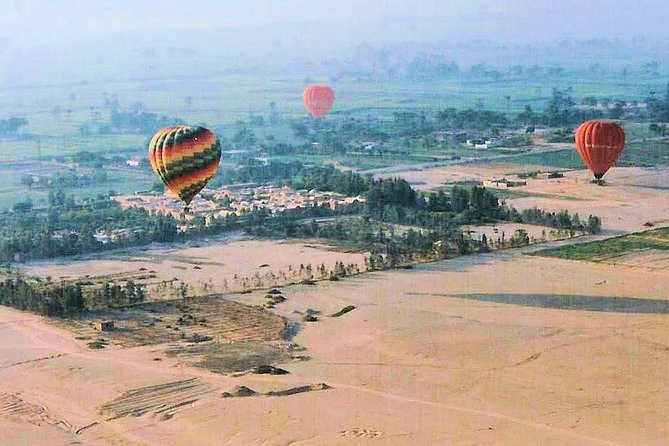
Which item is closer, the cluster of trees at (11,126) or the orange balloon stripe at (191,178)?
the orange balloon stripe at (191,178)

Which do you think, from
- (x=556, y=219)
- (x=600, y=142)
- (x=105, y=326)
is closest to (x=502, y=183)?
(x=600, y=142)

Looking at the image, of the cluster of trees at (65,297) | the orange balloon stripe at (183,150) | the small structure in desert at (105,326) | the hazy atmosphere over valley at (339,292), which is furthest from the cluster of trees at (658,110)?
the small structure in desert at (105,326)

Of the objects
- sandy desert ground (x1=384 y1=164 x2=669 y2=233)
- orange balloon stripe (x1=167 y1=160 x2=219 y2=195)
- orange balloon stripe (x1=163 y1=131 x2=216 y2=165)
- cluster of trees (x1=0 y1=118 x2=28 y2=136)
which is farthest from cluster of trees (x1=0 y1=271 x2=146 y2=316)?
cluster of trees (x1=0 y1=118 x2=28 y2=136)

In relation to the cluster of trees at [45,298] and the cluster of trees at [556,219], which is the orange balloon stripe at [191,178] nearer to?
the cluster of trees at [45,298]

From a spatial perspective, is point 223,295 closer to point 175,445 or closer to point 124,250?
point 124,250

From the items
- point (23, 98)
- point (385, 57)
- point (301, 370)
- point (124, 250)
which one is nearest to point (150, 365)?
point (301, 370)

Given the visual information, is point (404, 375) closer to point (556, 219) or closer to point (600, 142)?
point (556, 219)
